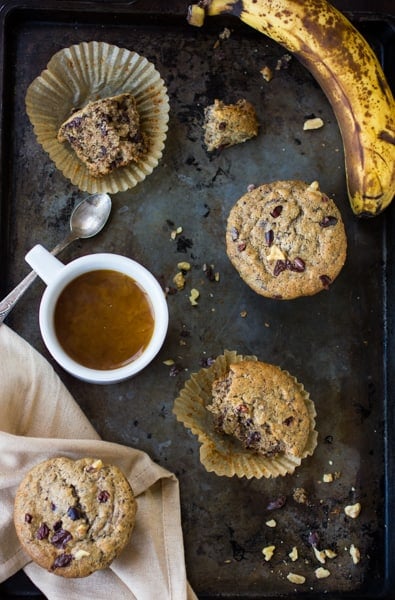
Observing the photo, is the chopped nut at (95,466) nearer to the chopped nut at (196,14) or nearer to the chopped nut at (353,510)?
the chopped nut at (353,510)

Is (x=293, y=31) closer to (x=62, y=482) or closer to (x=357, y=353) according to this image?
(x=357, y=353)

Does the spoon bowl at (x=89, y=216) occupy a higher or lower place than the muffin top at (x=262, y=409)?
higher

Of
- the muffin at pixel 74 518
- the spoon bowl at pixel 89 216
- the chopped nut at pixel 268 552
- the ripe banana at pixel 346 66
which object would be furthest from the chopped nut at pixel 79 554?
the ripe banana at pixel 346 66

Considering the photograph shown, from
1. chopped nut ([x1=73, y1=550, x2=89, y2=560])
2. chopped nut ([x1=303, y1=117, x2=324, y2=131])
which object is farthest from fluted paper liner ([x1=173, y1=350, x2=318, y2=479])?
chopped nut ([x1=303, y1=117, x2=324, y2=131])

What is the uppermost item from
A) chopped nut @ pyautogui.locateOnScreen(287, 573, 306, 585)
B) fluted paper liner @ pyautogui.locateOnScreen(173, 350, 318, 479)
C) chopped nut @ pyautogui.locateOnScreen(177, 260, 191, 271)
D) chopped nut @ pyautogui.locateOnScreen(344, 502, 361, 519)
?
chopped nut @ pyautogui.locateOnScreen(177, 260, 191, 271)

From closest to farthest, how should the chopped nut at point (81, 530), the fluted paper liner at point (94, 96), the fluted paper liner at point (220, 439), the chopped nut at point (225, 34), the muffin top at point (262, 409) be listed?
the chopped nut at point (81, 530) < the muffin top at point (262, 409) < the fluted paper liner at point (220, 439) < the fluted paper liner at point (94, 96) < the chopped nut at point (225, 34)

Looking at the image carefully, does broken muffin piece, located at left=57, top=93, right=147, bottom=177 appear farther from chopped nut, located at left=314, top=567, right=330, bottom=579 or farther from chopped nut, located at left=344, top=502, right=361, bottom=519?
chopped nut, located at left=314, top=567, right=330, bottom=579
